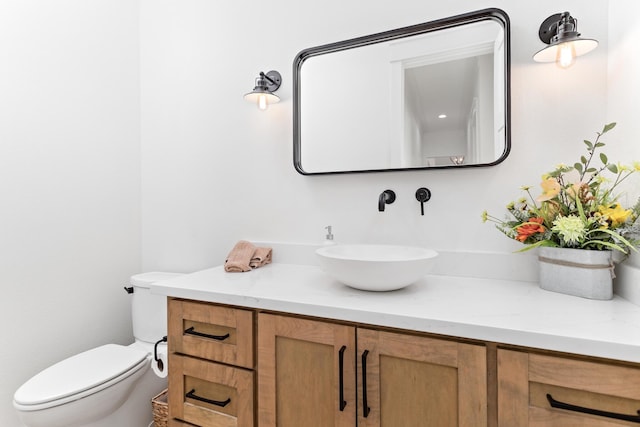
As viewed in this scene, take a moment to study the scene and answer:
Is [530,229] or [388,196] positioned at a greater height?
[388,196]

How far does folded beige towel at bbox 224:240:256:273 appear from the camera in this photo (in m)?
1.42

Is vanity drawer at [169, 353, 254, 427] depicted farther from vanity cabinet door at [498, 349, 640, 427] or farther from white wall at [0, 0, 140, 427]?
white wall at [0, 0, 140, 427]

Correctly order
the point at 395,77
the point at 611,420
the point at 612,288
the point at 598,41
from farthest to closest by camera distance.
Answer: the point at 395,77 < the point at 598,41 < the point at 612,288 < the point at 611,420

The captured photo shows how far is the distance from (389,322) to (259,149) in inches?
45.3

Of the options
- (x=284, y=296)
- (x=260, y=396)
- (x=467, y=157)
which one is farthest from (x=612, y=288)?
(x=260, y=396)

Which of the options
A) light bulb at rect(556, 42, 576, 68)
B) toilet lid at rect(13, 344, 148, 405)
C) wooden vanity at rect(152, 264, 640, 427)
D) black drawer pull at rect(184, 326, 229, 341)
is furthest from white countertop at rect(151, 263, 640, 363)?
light bulb at rect(556, 42, 576, 68)

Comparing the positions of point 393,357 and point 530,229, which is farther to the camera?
point 530,229

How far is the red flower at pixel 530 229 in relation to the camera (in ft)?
3.42

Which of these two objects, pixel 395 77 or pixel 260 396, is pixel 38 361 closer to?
pixel 260 396

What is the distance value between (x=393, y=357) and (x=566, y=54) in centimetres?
116

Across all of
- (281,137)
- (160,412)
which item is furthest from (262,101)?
(160,412)

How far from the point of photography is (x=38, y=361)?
1.51 meters

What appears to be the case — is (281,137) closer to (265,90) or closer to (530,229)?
(265,90)

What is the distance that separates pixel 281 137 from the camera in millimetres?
1633
